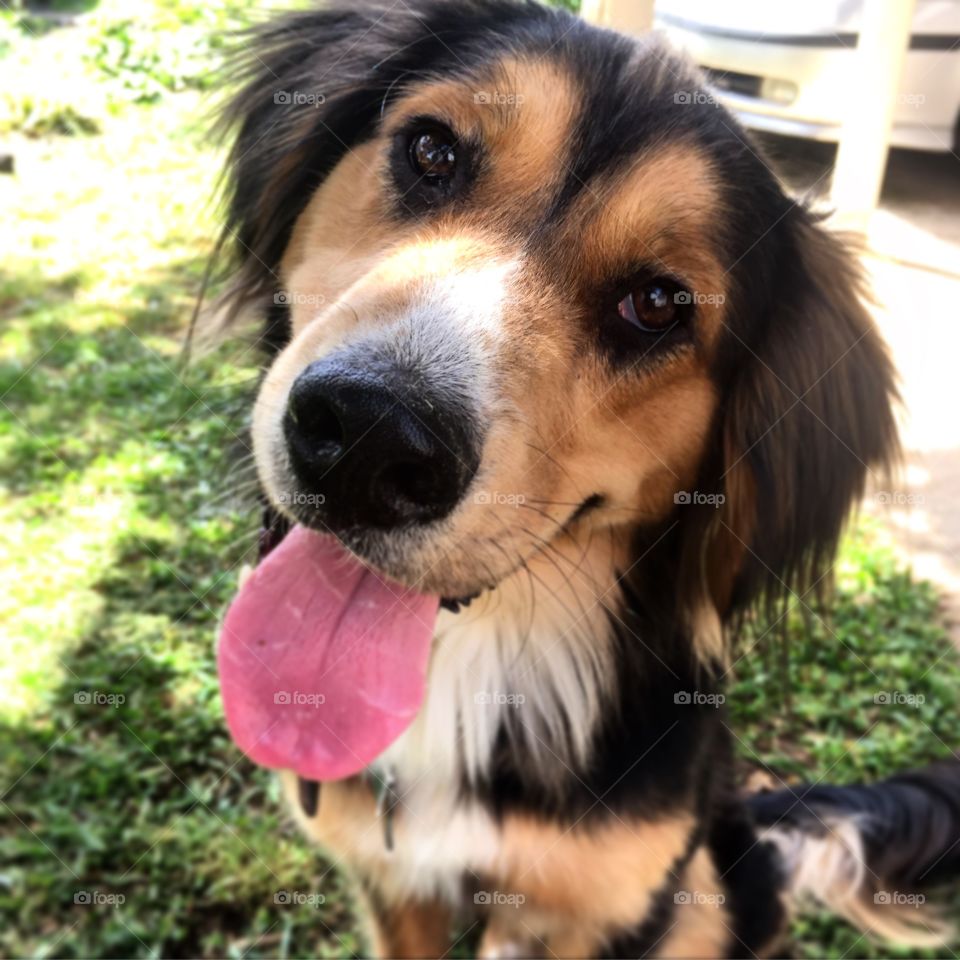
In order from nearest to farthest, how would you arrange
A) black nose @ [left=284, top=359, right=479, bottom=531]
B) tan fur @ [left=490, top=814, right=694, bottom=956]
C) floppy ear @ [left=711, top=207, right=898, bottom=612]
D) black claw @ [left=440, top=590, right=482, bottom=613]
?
black nose @ [left=284, top=359, right=479, bottom=531]
black claw @ [left=440, top=590, right=482, bottom=613]
floppy ear @ [left=711, top=207, right=898, bottom=612]
tan fur @ [left=490, top=814, right=694, bottom=956]

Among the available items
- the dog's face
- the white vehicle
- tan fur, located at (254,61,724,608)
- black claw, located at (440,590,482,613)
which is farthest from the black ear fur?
the white vehicle

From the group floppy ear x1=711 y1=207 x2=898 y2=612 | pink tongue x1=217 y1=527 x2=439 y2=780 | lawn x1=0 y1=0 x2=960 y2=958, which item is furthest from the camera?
lawn x1=0 y1=0 x2=960 y2=958

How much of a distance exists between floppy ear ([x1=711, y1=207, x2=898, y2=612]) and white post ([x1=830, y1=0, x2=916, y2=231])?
3.23 meters

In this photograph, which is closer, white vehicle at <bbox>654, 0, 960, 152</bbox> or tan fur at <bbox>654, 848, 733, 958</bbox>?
tan fur at <bbox>654, 848, 733, 958</bbox>

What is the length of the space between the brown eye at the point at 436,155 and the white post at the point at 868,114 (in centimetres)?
378

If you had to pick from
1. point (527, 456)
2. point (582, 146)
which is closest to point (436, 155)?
point (582, 146)

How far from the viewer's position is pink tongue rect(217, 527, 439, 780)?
207 cm

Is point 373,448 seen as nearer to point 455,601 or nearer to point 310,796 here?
point 455,601

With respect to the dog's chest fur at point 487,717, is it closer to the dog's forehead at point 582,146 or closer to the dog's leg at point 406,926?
the dog's leg at point 406,926

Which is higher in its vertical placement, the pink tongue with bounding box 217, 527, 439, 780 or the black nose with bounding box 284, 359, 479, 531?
the black nose with bounding box 284, 359, 479, 531

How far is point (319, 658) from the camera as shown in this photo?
2.05 m

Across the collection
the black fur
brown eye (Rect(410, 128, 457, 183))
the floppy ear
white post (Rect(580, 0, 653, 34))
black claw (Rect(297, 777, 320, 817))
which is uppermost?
white post (Rect(580, 0, 653, 34))

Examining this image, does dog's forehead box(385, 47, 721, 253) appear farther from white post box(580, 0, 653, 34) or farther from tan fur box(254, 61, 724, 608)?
white post box(580, 0, 653, 34)

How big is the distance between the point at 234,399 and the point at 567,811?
1469 mm
